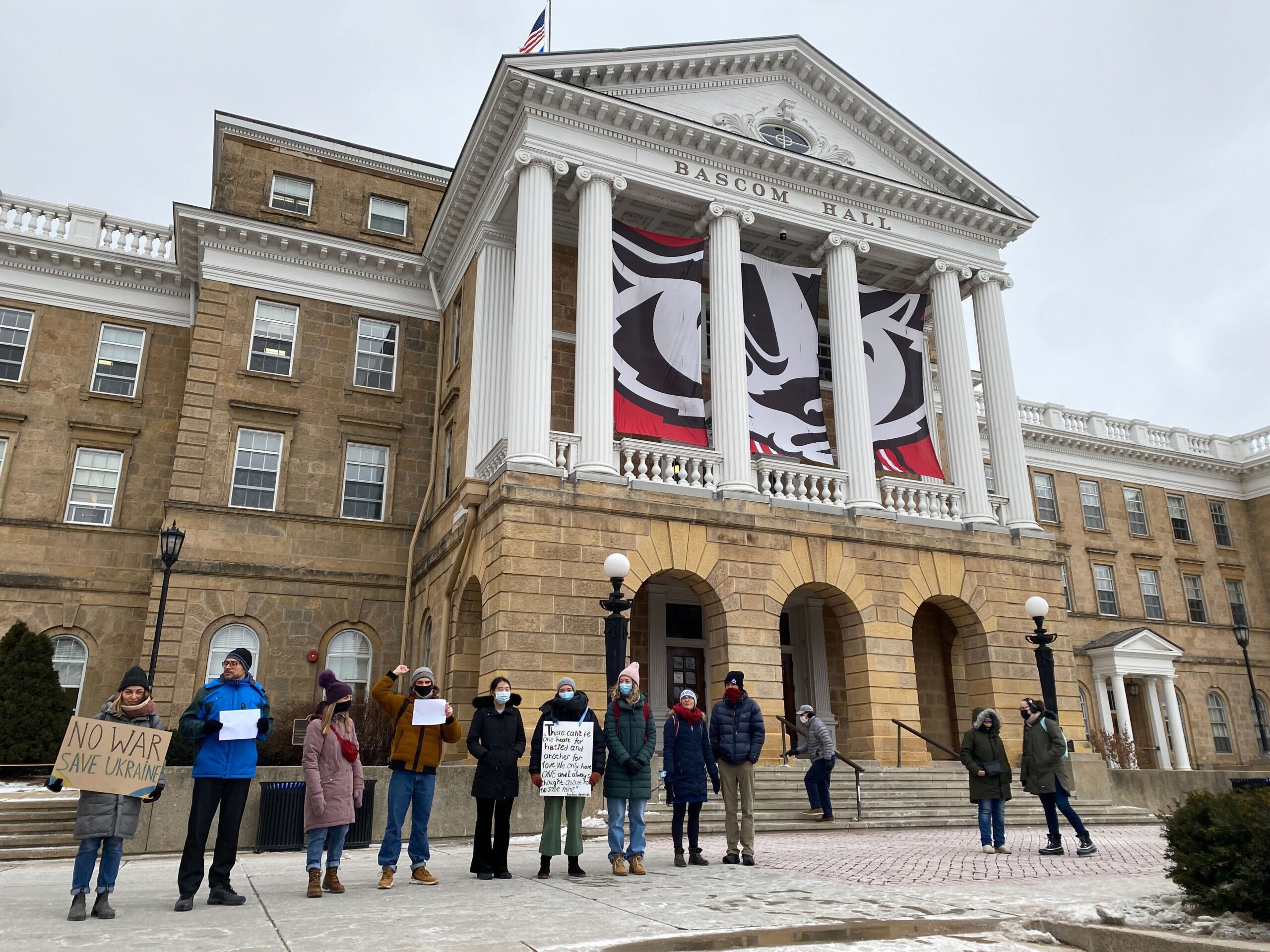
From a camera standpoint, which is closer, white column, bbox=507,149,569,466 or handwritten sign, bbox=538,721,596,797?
handwritten sign, bbox=538,721,596,797

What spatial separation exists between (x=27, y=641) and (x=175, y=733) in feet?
13.2

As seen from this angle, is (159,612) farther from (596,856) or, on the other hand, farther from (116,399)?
(596,856)

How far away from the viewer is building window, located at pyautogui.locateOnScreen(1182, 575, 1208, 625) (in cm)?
3878

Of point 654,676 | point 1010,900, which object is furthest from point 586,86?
point 1010,900

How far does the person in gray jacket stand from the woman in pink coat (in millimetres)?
8227

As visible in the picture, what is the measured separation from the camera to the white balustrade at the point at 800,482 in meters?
20.2

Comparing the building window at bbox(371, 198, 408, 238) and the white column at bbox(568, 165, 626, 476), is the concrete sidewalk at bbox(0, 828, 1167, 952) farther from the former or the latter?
the building window at bbox(371, 198, 408, 238)

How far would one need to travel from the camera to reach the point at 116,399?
2434 cm

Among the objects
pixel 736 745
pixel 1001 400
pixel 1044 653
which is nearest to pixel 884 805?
pixel 1044 653

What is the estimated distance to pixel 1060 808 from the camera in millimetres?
10977

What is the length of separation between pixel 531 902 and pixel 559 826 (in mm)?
1848

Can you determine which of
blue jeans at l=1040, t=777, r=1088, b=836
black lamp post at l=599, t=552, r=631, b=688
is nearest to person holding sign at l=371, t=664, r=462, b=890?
black lamp post at l=599, t=552, r=631, b=688

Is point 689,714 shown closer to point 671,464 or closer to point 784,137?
point 671,464

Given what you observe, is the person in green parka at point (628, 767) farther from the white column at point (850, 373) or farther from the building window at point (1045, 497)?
the building window at point (1045, 497)
